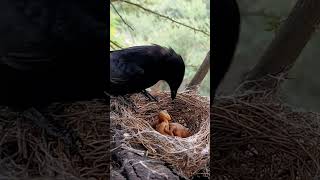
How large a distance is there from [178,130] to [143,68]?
0.49 ft

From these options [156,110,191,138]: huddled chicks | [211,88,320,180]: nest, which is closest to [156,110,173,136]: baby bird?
[156,110,191,138]: huddled chicks

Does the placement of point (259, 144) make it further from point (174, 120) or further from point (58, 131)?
point (58, 131)

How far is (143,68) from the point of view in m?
0.95

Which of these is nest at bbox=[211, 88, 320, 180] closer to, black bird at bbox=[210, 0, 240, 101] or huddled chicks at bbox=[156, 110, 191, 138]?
black bird at bbox=[210, 0, 240, 101]

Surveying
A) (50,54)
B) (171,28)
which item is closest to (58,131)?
(50,54)

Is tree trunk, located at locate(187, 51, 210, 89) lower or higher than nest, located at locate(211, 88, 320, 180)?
higher

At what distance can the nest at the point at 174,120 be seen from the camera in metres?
0.90

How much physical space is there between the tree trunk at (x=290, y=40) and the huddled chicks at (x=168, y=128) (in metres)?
0.23

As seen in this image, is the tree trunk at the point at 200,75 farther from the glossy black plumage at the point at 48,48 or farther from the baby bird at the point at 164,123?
the glossy black plumage at the point at 48,48

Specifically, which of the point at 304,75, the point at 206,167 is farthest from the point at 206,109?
the point at 304,75

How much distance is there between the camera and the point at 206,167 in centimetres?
90

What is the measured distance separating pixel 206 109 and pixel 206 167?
141 mm

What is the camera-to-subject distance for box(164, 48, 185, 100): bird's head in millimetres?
955

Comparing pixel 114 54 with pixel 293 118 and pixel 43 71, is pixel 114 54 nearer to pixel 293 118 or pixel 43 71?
pixel 43 71
